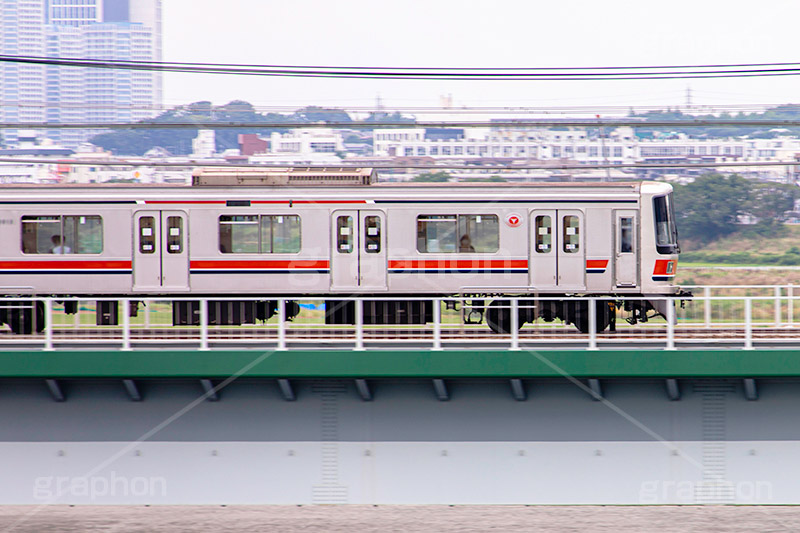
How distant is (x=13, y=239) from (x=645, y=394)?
42.2 ft

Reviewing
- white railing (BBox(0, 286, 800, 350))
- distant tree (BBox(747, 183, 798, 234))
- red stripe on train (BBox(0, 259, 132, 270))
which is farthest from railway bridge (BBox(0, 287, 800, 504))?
distant tree (BBox(747, 183, 798, 234))

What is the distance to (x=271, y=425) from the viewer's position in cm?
1423

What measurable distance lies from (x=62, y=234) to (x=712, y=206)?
211 feet

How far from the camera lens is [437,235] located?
57.2 ft

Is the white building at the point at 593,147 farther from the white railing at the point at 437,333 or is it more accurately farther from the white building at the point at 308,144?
the white railing at the point at 437,333

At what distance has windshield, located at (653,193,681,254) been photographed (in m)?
17.6

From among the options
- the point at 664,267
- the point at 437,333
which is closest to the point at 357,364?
the point at 437,333

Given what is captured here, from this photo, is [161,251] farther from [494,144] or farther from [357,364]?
[494,144]

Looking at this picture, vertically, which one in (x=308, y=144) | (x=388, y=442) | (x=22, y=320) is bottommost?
(x=388, y=442)

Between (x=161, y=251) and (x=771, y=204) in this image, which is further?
(x=771, y=204)

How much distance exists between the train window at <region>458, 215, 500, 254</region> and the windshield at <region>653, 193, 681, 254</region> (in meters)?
3.34

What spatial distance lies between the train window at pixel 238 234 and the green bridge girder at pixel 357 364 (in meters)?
4.27

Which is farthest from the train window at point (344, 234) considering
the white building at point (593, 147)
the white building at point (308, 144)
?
the white building at point (308, 144)

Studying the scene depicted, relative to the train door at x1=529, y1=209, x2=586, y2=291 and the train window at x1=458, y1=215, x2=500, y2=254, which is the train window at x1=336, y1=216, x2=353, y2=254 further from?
the train door at x1=529, y1=209, x2=586, y2=291
